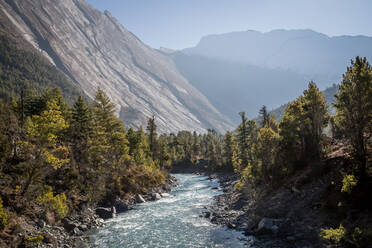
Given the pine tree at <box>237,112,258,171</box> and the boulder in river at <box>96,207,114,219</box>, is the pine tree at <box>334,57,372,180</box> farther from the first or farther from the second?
the pine tree at <box>237,112,258,171</box>

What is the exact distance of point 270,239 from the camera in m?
22.6

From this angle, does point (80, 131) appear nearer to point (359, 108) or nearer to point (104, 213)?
point (104, 213)

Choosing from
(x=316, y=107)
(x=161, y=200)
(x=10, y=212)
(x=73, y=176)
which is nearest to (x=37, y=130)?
(x=10, y=212)

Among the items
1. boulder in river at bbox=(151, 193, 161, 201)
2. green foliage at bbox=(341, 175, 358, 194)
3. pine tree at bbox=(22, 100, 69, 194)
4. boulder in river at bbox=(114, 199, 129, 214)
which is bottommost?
boulder in river at bbox=(151, 193, 161, 201)

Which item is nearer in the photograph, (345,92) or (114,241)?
(345,92)

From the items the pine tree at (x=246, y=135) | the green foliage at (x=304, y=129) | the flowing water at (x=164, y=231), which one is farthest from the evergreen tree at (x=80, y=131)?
the pine tree at (x=246, y=135)

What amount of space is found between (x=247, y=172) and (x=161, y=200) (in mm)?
18739

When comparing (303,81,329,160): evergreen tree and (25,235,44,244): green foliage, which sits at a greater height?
(303,81,329,160): evergreen tree

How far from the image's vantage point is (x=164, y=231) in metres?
28.8

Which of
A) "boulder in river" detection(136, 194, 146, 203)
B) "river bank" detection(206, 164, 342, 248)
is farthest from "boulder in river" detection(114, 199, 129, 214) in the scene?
"river bank" detection(206, 164, 342, 248)

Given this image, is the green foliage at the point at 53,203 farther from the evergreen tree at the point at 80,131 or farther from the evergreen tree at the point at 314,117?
the evergreen tree at the point at 314,117

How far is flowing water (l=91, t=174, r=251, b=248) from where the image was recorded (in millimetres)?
24484

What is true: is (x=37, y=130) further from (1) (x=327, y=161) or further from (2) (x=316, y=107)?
(2) (x=316, y=107)

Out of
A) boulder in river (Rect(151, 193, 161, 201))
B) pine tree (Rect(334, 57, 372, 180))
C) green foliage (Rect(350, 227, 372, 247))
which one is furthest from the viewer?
boulder in river (Rect(151, 193, 161, 201))
